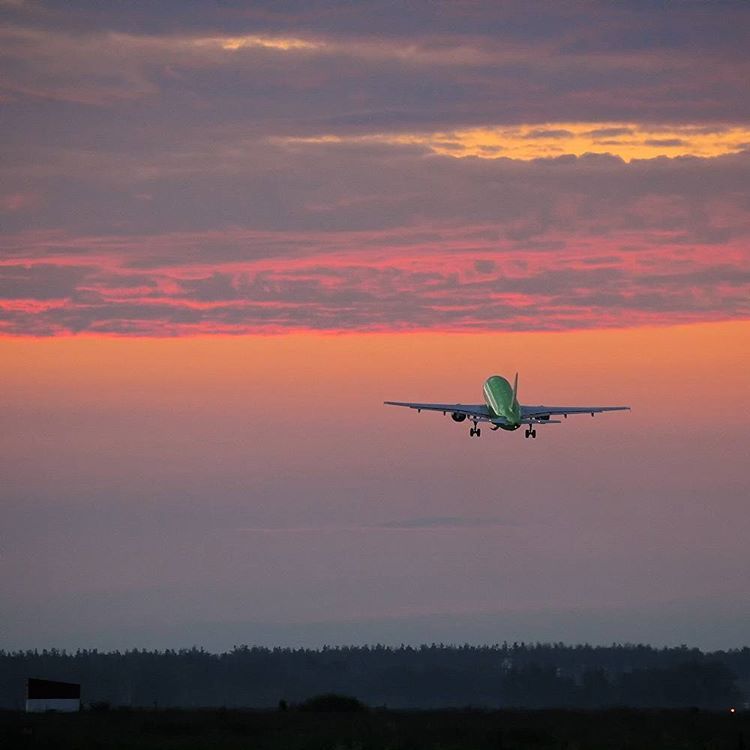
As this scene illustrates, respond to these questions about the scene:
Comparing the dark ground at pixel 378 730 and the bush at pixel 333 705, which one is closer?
the dark ground at pixel 378 730

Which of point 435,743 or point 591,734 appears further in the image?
point 591,734

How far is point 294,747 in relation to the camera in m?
130

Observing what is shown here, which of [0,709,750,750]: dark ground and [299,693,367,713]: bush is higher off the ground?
[299,693,367,713]: bush

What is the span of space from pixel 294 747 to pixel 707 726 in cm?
3529

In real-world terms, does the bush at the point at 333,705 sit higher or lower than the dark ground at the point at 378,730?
A: higher

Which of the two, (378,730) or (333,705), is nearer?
(378,730)

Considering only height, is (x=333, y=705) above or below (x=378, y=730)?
above

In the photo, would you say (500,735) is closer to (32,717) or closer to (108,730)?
(108,730)

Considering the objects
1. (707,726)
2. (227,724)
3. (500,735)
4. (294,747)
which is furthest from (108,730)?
(707,726)

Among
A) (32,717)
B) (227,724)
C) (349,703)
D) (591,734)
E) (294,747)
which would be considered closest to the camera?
(294,747)

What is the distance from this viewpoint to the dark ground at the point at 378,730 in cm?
13212

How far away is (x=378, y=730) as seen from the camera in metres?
146

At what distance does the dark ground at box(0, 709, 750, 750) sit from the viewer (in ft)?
433

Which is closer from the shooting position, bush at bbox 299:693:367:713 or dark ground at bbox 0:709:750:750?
dark ground at bbox 0:709:750:750
